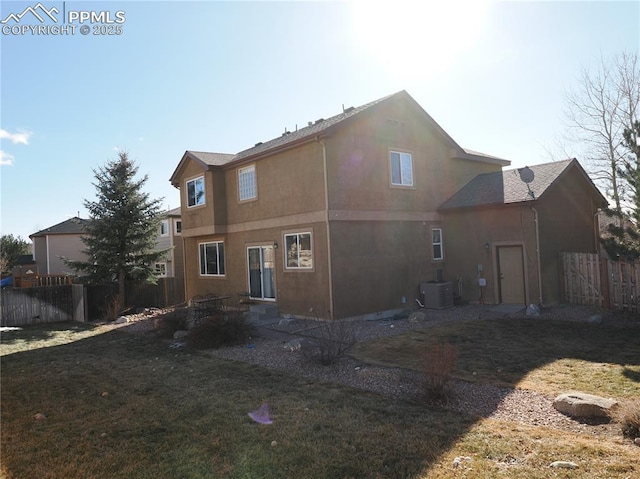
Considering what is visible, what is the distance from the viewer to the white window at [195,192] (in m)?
19.2

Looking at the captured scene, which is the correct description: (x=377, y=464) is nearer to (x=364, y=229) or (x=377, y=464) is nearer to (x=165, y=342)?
(x=165, y=342)

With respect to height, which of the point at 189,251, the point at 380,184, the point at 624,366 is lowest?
the point at 624,366

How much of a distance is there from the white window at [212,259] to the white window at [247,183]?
8.90ft

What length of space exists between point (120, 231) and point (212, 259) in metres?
4.24

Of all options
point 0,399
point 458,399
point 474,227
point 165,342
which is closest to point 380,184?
point 474,227

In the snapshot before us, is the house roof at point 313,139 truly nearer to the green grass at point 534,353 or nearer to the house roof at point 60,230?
the green grass at point 534,353

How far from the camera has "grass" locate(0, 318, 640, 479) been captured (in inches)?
179

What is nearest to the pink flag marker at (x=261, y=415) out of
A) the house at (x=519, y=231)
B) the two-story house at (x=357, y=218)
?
the two-story house at (x=357, y=218)

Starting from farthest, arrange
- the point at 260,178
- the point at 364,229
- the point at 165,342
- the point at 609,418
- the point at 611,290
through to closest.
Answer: the point at 260,178, the point at 364,229, the point at 611,290, the point at 165,342, the point at 609,418

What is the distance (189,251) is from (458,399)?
16.8 metres

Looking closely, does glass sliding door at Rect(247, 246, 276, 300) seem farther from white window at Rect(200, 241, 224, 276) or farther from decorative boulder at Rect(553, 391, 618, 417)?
decorative boulder at Rect(553, 391, 618, 417)

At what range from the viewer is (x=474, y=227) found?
17.0 meters

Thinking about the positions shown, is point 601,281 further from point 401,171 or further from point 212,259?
point 212,259

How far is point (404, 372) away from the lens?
799 centimetres
